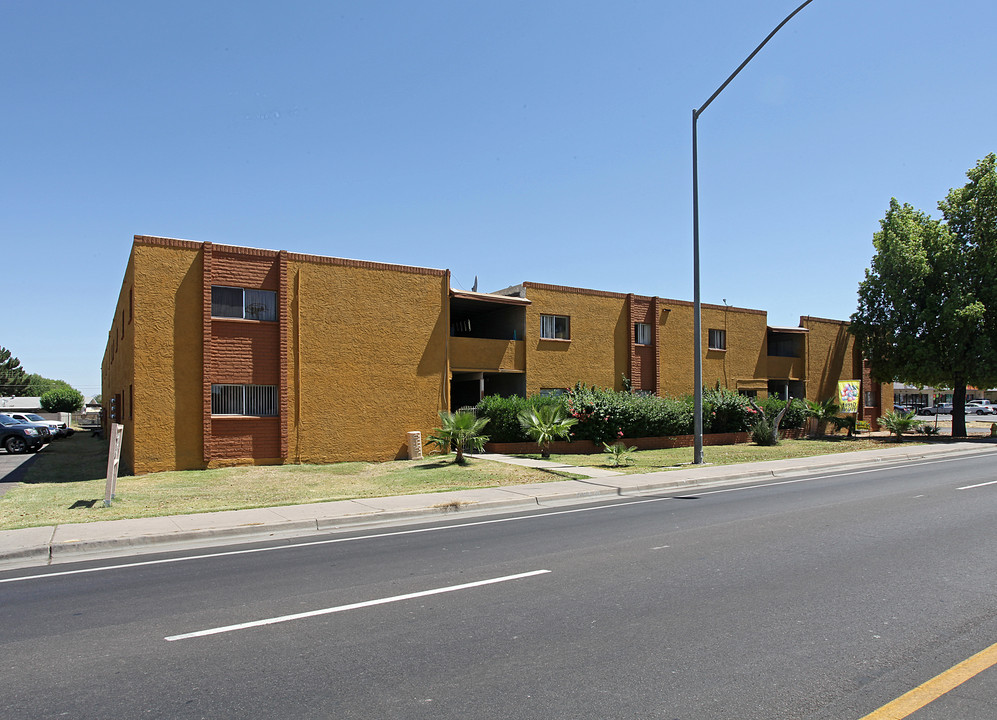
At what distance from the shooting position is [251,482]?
1780cm

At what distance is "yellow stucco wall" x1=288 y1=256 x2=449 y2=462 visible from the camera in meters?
22.0

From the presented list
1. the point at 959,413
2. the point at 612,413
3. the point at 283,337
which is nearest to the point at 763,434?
the point at 612,413

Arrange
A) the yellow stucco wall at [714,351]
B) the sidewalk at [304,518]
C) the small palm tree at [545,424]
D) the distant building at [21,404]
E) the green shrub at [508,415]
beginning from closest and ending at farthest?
the sidewalk at [304,518] → the small palm tree at [545,424] → the green shrub at [508,415] → the yellow stucco wall at [714,351] → the distant building at [21,404]

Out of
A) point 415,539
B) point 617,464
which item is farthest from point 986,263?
point 415,539

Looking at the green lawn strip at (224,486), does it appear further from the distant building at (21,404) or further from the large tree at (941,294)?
the distant building at (21,404)

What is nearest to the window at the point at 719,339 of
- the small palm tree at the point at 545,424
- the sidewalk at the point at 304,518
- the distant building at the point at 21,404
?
the small palm tree at the point at 545,424

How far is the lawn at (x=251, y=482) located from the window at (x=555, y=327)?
653 cm

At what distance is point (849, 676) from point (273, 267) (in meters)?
20.0

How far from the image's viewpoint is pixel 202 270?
67.6 ft

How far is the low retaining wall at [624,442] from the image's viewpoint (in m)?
24.5

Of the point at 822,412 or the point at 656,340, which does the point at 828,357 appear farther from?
the point at 656,340

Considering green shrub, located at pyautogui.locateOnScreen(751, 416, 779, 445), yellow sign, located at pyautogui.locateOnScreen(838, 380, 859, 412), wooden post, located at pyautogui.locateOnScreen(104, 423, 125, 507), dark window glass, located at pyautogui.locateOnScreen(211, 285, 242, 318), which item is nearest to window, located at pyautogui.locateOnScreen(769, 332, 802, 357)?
yellow sign, located at pyautogui.locateOnScreen(838, 380, 859, 412)

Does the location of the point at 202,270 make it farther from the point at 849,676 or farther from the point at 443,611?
the point at 849,676

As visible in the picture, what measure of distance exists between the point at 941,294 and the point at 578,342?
790 inches
